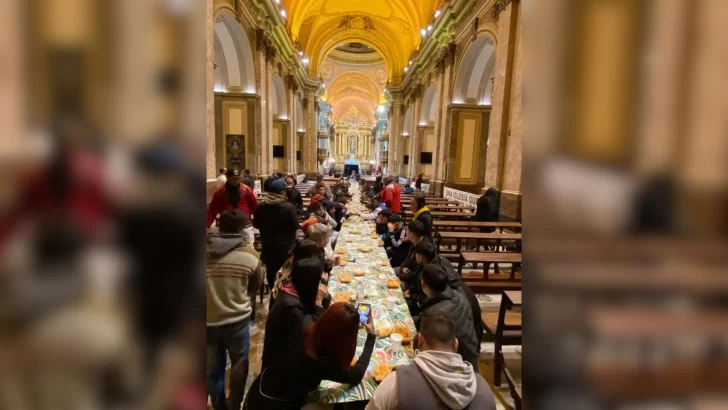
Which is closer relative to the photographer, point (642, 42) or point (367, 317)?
point (642, 42)

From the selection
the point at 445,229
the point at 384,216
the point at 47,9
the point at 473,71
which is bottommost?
the point at 445,229

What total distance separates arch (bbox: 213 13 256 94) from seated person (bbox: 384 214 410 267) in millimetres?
7147

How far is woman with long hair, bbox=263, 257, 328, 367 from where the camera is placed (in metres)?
1.76

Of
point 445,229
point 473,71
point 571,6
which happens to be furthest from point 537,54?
point 473,71

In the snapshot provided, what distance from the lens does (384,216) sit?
5.17m

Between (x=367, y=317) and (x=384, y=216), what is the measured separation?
3.04 meters

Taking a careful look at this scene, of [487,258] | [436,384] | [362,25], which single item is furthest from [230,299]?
[362,25]

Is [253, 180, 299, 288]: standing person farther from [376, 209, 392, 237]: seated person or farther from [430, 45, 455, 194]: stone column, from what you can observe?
[430, 45, 455, 194]: stone column

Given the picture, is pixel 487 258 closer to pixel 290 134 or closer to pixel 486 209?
pixel 486 209

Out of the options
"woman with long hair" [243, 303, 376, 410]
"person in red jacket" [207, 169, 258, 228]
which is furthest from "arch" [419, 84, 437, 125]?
"woman with long hair" [243, 303, 376, 410]

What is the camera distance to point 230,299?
2.08 meters

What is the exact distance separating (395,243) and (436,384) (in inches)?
122

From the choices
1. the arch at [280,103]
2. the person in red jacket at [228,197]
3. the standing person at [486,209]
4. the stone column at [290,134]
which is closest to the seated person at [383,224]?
the person in red jacket at [228,197]

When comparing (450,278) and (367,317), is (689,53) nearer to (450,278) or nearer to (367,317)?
(367,317)
